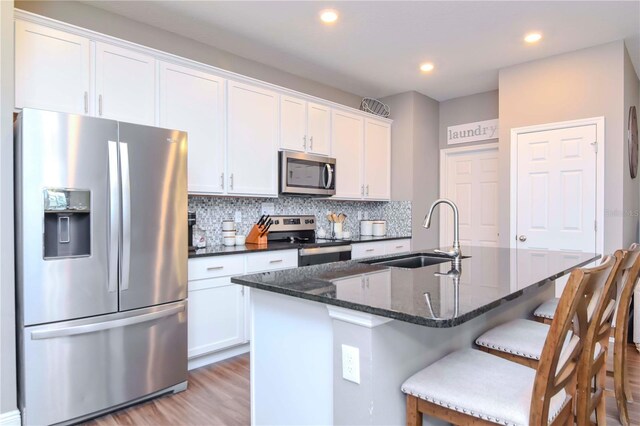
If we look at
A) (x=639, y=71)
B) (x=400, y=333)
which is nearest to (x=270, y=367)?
(x=400, y=333)

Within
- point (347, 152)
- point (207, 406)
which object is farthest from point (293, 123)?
point (207, 406)

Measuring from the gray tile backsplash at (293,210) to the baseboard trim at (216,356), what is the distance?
1006mm

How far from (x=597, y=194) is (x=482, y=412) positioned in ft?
11.2

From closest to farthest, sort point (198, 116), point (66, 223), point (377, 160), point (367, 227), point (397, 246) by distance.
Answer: point (66, 223) → point (198, 116) → point (397, 246) → point (377, 160) → point (367, 227)

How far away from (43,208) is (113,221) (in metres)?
0.35

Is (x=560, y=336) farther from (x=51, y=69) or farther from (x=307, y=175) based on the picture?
(x=307, y=175)

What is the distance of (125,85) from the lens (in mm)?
2857

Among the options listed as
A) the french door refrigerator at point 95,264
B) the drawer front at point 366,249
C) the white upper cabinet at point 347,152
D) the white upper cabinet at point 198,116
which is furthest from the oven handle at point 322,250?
the french door refrigerator at point 95,264

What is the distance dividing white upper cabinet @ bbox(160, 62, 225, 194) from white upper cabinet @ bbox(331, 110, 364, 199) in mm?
1513

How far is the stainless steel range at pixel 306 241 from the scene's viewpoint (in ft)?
12.5

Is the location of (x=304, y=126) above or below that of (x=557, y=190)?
above

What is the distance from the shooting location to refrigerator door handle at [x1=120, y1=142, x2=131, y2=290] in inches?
92.5

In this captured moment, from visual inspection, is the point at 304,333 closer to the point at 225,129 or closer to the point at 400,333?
the point at 400,333

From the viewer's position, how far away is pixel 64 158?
2160 mm
